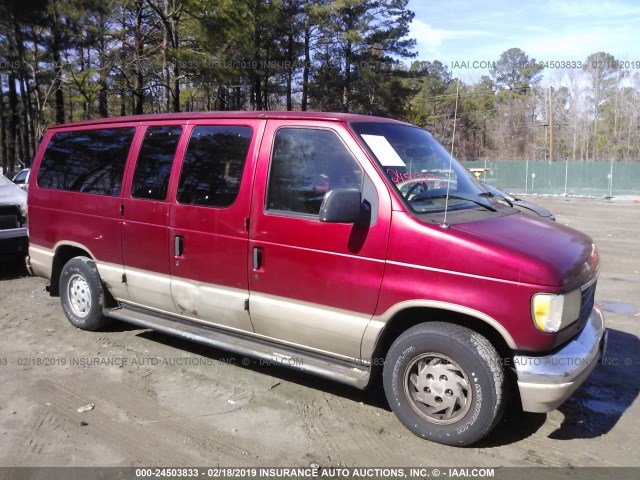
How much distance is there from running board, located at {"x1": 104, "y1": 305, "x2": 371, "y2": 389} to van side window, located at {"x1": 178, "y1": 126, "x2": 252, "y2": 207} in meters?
1.09

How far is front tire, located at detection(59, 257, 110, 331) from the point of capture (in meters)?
5.30

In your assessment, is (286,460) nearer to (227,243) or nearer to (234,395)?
(234,395)

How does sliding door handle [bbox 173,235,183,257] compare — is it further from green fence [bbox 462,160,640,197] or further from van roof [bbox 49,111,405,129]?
green fence [bbox 462,160,640,197]

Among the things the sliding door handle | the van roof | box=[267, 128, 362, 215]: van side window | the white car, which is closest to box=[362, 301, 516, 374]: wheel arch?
box=[267, 128, 362, 215]: van side window

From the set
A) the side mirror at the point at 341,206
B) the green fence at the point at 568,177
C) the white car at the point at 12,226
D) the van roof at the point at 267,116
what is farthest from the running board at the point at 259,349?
the green fence at the point at 568,177

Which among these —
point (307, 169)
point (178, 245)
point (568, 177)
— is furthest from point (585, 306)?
point (568, 177)

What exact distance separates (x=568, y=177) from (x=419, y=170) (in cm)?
3300

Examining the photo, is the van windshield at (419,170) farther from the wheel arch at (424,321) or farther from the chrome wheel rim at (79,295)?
the chrome wheel rim at (79,295)

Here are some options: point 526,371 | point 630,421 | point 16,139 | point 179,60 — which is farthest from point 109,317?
point 16,139

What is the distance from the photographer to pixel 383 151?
3760 millimetres

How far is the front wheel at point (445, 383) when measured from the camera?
3217mm

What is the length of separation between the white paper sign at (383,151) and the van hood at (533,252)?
2.17ft

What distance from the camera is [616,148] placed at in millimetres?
66000

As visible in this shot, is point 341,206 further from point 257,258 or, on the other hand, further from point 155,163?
point 155,163
